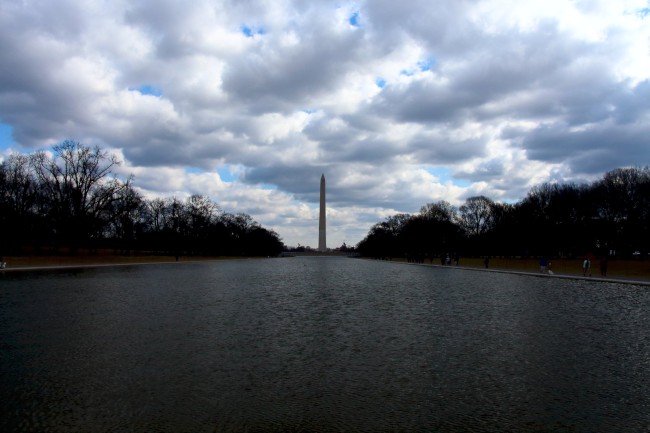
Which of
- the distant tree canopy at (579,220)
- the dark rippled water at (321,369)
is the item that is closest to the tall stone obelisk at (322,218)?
the distant tree canopy at (579,220)

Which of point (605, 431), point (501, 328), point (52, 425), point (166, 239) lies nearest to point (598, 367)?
point (605, 431)

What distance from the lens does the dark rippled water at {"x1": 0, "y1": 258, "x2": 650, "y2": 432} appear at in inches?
254

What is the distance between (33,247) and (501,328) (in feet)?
270

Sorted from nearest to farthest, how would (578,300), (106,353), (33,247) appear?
(106,353)
(578,300)
(33,247)

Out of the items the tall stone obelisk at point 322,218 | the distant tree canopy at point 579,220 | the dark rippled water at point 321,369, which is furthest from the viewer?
the tall stone obelisk at point 322,218

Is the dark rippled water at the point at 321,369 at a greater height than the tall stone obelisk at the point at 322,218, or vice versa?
the tall stone obelisk at the point at 322,218

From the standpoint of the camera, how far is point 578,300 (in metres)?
21.9

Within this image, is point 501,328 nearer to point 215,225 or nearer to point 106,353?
point 106,353

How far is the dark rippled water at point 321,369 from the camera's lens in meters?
6.46

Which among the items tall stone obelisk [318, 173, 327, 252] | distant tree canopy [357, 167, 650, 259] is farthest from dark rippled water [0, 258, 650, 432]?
tall stone obelisk [318, 173, 327, 252]

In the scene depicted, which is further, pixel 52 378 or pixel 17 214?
pixel 17 214

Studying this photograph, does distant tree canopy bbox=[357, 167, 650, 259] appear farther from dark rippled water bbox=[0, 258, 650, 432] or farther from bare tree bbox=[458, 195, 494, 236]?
dark rippled water bbox=[0, 258, 650, 432]

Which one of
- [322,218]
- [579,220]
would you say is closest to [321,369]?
[579,220]

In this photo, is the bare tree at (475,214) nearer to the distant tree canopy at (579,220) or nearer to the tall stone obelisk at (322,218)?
the distant tree canopy at (579,220)
